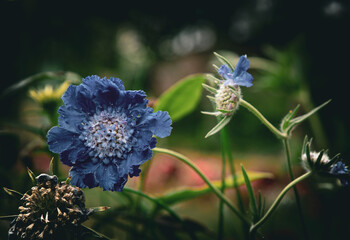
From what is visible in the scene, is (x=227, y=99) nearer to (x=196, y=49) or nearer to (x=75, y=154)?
(x=75, y=154)

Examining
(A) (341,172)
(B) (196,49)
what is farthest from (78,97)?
(B) (196,49)

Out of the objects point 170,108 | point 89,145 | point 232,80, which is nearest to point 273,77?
point 170,108

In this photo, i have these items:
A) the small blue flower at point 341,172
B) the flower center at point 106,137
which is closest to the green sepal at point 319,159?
the small blue flower at point 341,172

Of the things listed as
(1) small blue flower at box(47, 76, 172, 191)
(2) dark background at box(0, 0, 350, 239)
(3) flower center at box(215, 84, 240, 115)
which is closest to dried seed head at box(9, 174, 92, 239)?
(1) small blue flower at box(47, 76, 172, 191)

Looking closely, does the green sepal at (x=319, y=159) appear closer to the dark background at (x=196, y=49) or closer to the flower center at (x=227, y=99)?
the flower center at (x=227, y=99)

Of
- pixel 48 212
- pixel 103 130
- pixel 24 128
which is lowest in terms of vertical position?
pixel 48 212

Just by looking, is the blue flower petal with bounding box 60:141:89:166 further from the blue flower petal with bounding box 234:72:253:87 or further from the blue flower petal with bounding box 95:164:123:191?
the blue flower petal with bounding box 234:72:253:87
